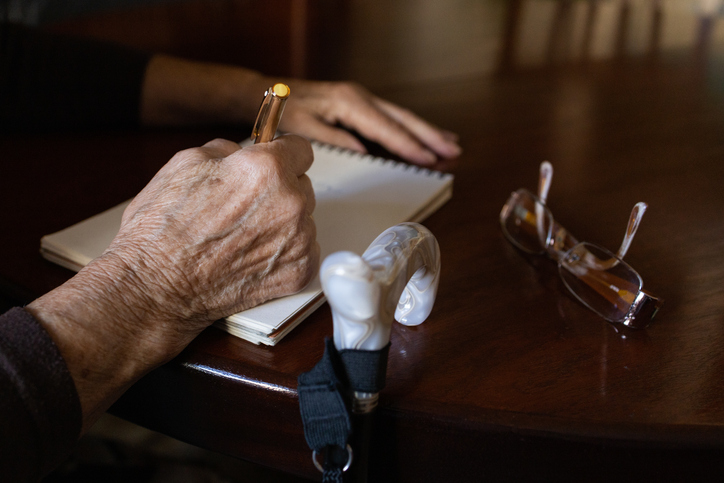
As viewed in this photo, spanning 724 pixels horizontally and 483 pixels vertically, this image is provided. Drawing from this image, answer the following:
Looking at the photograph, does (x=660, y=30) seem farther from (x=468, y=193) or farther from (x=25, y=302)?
(x=25, y=302)

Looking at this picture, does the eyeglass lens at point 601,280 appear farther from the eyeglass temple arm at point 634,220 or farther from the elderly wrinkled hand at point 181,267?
the elderly wrinkled hand at point 181,267

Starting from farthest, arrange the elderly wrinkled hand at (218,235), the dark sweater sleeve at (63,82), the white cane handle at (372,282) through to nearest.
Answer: the dark sweater sleeve at (63,82) → the elderly wrinkled hand at (218,235) → the white cane handle at (372,282)

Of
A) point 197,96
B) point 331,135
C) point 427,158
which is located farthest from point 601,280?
point 197,96

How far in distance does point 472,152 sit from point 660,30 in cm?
124

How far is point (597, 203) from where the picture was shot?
0.84m

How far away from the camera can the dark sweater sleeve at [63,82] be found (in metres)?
0.98

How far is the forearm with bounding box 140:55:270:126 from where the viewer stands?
3.36ft

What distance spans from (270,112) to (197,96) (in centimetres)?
49

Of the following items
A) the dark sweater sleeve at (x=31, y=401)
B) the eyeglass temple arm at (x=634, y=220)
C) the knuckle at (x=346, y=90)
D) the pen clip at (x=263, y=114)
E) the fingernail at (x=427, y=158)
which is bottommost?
the dark sweater sleeve at (x=31, y=401)

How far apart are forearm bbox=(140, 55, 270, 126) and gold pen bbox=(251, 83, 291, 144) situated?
428mm

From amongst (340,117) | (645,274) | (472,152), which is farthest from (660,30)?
(645,274)

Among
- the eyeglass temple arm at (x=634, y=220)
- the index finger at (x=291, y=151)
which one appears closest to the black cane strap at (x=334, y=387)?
the index finger at (x=291, y=151)

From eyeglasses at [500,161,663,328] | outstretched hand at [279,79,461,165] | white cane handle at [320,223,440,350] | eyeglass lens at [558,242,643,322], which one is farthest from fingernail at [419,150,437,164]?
white cane handle at [320,223,440,350]

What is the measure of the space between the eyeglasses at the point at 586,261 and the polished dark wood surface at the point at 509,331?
0.02 metres
